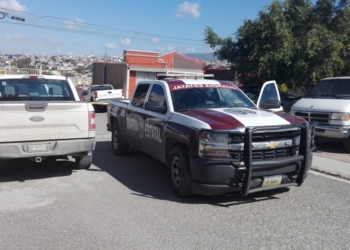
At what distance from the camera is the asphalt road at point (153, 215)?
4.91 m

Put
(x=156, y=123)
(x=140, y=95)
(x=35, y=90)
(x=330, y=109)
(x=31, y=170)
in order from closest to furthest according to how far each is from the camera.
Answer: (x=156, y=123)
(x=35, y=90)
(x=31, y=170)
(x=140, y=95)
(x=330, y=109)

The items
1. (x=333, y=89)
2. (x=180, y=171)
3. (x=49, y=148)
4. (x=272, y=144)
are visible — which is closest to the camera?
(x=272, y=144)

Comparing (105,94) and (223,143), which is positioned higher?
Answer: (223,143)

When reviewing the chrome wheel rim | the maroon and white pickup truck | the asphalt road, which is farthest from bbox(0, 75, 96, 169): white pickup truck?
the chrome wheel rim

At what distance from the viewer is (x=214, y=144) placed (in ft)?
19.4

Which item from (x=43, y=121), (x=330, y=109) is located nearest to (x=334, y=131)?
(x=330, y=109)

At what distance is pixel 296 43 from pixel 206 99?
12.1 m

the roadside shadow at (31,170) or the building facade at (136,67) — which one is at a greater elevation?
the building facade at (136,67)

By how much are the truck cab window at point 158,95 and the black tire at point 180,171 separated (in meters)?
1.16

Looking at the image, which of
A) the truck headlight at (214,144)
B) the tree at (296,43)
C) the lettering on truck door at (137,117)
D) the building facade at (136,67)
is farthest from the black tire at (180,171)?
the building facade at (136,67)

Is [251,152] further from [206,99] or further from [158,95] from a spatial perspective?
[158,95]

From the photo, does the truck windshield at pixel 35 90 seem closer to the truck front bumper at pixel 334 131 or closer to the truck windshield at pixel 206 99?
the truck windshield at pixel 206 99

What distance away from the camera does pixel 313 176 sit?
Result: 8.19 m

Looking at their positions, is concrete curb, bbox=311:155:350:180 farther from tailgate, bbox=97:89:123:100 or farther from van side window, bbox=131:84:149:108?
tailgate, bbox=97:89:123:100
